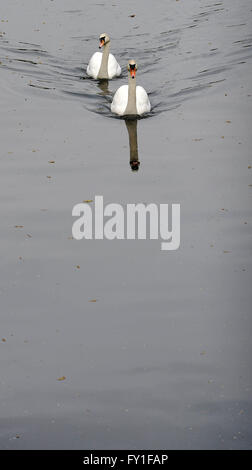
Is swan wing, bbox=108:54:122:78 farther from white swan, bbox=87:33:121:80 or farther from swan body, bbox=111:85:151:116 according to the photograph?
swan body, bbox=111:85:151:116

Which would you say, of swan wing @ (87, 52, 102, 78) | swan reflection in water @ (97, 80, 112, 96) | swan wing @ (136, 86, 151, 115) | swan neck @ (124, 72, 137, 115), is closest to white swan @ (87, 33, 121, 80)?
swan wing @ (87, 52, 102, 78)

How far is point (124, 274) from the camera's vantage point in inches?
583

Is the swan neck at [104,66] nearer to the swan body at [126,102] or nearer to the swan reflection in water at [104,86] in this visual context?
the swan reflection in water at [104,86]

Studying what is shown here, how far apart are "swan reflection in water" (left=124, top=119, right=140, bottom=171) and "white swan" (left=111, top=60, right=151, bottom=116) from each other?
28 centimetres

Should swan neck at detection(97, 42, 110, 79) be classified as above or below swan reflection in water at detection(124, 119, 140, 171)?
above

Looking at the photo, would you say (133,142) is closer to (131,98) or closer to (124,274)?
(131,98)

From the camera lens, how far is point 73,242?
631 inches

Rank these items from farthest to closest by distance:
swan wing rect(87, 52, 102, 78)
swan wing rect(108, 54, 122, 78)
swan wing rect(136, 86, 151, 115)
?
swan wing rect(108, 54, 122, 78)
swan wing rect(87, 52, 102, 78)
swan wing rect(136, 86, 151, 115)

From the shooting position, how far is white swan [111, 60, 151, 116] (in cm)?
2381

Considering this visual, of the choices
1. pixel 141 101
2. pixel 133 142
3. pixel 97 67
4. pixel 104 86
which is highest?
pixel 97 67

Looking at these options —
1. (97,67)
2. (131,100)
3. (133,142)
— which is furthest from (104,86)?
(133,142)

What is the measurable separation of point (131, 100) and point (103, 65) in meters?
4.25

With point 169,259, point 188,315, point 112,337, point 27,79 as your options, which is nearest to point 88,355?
point 112,337

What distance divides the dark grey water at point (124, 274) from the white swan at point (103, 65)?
1.19 feet
